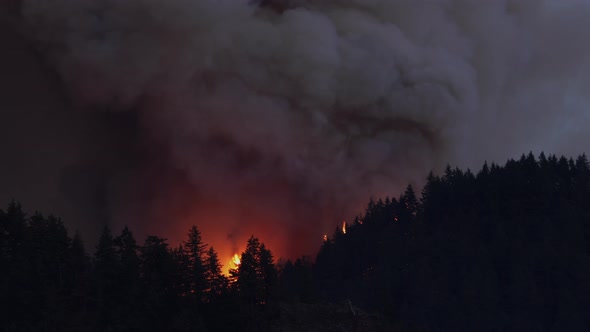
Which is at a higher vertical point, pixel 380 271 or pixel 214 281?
pixel 380 271

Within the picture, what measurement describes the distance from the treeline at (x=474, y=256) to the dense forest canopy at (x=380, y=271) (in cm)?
10

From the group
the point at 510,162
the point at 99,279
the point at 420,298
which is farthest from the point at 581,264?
the point at 99,279

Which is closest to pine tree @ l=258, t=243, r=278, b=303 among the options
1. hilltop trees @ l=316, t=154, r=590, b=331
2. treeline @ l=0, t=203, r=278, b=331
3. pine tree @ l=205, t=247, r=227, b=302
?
treeline @ l=0, t=203, r=278, b=331

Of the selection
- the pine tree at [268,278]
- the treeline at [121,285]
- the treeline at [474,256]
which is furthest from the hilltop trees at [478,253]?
the treeline at [121,285]

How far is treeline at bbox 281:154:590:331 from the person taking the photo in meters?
53.1

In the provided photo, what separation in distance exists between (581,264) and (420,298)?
11556 mm

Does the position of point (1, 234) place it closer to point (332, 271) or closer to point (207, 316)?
point (207, 316)

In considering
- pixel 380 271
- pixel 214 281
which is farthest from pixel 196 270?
pixel 380 271

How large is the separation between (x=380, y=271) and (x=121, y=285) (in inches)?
811

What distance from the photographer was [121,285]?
46625 mm

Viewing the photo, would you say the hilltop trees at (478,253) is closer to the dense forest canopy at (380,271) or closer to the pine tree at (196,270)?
the dense forest canopy at (380,271)

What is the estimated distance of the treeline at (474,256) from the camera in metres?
53.1

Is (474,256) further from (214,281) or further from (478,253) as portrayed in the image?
(214,281)

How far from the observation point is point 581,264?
2160 inches
